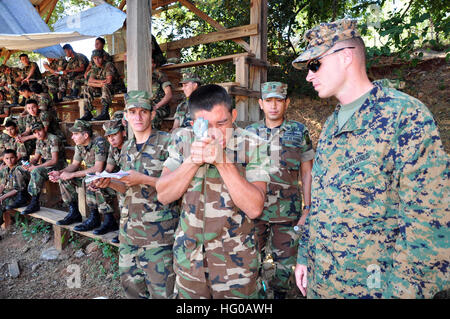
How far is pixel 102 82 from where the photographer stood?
6.14 meters

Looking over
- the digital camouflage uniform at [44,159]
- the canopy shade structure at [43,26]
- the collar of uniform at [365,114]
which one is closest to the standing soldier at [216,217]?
the collar of uniform at [365,114]

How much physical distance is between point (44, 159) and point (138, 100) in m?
4.31

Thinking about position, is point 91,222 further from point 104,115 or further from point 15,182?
point 15,182

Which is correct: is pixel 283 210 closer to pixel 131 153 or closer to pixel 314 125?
pixel 131 153

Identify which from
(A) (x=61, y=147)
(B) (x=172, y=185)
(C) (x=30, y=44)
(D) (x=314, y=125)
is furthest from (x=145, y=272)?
(D) (x=314, y=125)

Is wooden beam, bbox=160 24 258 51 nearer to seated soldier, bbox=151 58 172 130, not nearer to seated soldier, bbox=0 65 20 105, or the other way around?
seated soldier, bbox=151 58 172 130

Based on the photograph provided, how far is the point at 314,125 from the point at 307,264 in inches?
272

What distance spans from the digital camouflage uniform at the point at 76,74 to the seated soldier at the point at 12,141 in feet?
5.43

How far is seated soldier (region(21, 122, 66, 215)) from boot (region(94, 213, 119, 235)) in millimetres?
2153

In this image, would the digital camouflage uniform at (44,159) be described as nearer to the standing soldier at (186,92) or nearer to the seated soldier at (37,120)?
the seated soldier at (37,120)

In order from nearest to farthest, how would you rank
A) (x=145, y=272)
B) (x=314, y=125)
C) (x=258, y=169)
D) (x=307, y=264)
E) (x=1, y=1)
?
(x=307, y=264), (x=258, y=169), (x=145, y=272), (x=1, y=1), (x=314, y=125)

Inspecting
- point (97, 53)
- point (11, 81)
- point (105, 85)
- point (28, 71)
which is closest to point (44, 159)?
point (105, 85)

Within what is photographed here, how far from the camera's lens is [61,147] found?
5.88 m

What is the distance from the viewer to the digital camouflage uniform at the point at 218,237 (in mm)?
1782
